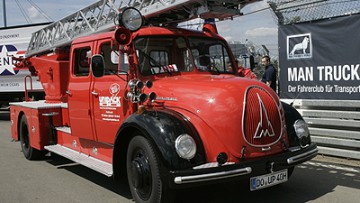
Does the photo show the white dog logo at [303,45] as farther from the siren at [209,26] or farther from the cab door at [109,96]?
the cab door at [109,96]

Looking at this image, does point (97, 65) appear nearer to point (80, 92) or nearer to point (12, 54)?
point (80, 92)

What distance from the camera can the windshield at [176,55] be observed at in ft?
17.0

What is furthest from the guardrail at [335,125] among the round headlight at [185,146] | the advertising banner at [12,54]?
the advertising banner at [12,54]

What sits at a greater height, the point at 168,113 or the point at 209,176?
the point at 168,113

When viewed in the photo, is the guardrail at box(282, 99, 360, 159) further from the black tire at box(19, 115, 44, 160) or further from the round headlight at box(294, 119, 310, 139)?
the black tire at box(19, 115, 44, 160)

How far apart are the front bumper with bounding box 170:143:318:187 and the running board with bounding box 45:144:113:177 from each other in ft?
4.37

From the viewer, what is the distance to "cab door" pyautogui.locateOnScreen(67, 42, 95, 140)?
586cm

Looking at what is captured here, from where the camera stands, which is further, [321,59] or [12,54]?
[12,54]

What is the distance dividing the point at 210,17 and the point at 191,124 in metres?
→ 2.12

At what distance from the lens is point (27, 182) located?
19.6 ft

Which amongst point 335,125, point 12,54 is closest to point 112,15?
point 335,125

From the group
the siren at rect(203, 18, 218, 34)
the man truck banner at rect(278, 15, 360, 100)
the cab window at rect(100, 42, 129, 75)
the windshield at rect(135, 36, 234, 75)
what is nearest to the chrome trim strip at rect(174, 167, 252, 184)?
the windshield at rect(135, 36, 234, 75)

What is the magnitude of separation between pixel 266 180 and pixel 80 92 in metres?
3.17

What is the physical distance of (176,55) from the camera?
535cm
